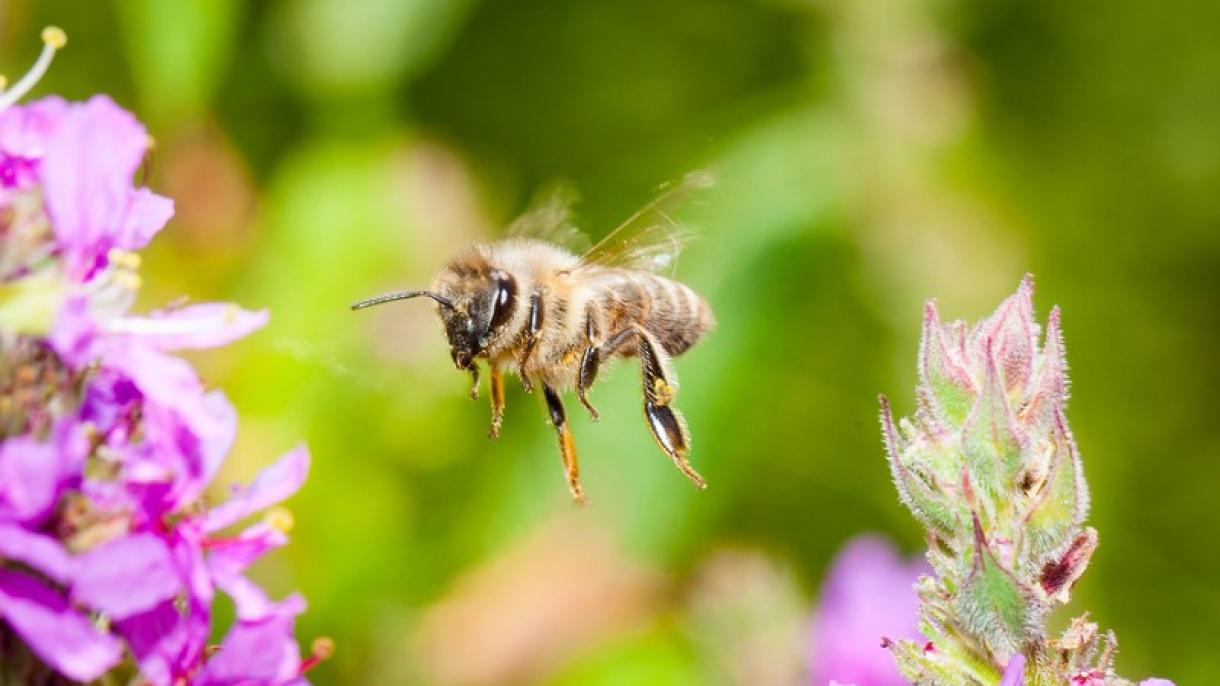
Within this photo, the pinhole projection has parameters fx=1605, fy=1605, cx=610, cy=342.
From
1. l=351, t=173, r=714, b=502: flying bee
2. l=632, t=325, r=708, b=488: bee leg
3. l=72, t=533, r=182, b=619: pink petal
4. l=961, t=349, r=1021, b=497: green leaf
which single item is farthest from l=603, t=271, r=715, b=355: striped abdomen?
l=72, t=533, r=182, b=619: pink petal

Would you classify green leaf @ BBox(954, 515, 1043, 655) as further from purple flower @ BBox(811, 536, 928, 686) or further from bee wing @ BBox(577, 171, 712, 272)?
bee wing @ BBox(577, 171, 712, 272)

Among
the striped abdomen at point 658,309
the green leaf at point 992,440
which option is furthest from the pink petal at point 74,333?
the striped abdomen at point 658,309

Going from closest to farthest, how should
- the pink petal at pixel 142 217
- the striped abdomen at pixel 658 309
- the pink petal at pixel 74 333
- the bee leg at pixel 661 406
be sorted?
1. the pink petal at pixel 74 333
2. the pink petal at pixel 142 217
3. the bee leg at pixel 661 406
4. the striped abdomen at pixel 658 309

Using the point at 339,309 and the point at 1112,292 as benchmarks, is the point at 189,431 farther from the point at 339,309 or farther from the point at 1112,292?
the point at 1112,292

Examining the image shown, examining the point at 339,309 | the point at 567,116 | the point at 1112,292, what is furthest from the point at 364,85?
the point at 1112,292

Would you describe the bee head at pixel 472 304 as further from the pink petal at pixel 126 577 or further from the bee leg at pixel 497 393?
the pink petal at pixel 126 577

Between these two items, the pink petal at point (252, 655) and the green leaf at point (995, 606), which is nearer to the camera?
the green leaf at point (995, 606)
